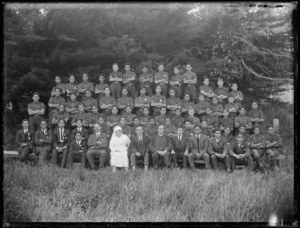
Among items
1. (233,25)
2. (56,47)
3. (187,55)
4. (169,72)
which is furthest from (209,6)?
(56,47)

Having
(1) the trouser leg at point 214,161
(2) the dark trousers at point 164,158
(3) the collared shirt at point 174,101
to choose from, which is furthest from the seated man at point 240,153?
(3) the collared shirt at point 174,101

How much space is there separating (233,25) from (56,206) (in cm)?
980

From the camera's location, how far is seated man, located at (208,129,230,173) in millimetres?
10008

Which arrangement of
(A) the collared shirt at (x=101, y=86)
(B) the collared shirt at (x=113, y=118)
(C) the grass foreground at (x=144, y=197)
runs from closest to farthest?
(C) the grass foreground at (x=144, y=197) → (B) the collared shirt at (x=113, y=118) → (A) the collared shirt at (x=101, y=86)

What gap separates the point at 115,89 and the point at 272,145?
5.58m

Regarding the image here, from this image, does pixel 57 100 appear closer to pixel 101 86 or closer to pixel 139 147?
pixel 101 86

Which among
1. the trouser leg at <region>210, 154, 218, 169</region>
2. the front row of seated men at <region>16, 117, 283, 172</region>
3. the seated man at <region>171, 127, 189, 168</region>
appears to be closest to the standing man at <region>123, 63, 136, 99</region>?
the front row of seated men at <region>16, 117, 283, 172</region>

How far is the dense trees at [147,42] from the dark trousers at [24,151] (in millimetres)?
2417

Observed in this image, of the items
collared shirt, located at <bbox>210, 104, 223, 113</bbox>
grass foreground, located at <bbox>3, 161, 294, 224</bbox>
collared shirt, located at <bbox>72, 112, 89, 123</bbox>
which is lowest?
grass foreground, located at <bbox>3, 161, 294, 224</bbox>

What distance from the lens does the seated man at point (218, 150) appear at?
32.8 feet

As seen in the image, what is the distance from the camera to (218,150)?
1037cm

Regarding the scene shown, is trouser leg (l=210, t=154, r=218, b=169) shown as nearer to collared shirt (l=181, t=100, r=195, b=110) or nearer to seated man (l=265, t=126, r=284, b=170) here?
seated man (l=265, t=126, r=284, b=170)

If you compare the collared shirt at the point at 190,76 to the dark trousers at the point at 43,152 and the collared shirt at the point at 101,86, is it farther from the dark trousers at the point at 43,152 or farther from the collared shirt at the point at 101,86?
the dark trousers at the point at 43,152

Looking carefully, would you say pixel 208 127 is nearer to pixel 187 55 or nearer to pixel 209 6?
pixel 187 55
